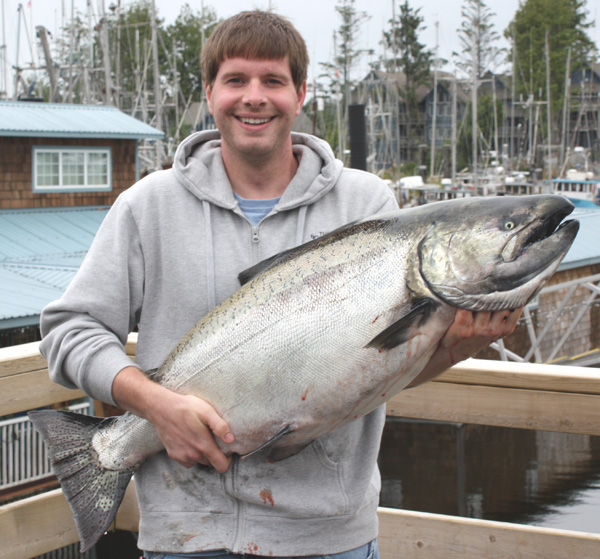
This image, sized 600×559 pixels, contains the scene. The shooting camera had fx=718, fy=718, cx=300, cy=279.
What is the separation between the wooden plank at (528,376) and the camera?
2572 millimetres

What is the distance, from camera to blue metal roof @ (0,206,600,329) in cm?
924

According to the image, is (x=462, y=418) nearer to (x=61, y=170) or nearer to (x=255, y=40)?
(x=255, y=40)

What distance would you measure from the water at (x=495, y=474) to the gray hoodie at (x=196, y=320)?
23.4ft

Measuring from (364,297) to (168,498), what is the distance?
0.83 meters

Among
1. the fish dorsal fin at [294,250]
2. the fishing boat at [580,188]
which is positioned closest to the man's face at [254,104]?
the fish dorsal fin at [294,250]

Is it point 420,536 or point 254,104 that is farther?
point 420,536

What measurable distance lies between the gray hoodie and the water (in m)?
7.14

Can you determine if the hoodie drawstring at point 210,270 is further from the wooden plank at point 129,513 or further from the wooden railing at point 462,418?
the wooden plank at point 129,513

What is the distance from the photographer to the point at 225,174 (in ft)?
7.22

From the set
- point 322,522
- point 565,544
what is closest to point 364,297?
point 322,522

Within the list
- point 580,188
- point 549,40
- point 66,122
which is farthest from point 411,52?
point 66,122

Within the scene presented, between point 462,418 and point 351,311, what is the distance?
1185 millimetres

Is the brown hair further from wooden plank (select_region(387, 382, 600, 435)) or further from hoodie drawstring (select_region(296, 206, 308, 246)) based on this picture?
wooden plank (select_region(387, 382, 600, 435))

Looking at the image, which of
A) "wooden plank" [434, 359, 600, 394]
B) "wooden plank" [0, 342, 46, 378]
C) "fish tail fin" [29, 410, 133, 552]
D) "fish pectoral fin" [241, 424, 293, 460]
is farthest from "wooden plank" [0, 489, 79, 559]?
"wooden plank" [434, 359, 600, 394]
